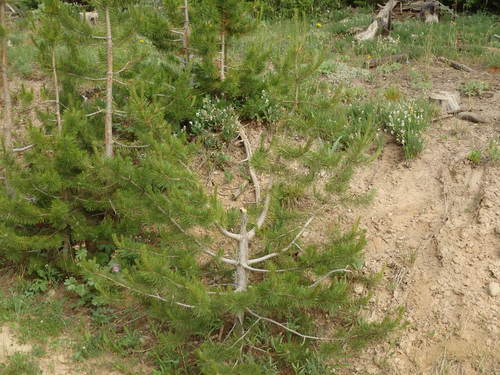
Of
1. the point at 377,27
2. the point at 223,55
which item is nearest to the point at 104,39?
the point at 223,55

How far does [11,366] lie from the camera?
474 centimetres

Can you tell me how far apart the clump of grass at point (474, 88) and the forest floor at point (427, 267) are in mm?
1115

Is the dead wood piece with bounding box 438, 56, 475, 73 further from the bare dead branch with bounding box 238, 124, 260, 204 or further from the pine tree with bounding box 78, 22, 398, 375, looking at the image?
the pine tree with bounding box 78, 22, 398, 375

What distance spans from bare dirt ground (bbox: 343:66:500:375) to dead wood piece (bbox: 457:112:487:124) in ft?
0.31

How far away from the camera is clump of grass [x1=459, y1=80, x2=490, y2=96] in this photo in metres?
7.67

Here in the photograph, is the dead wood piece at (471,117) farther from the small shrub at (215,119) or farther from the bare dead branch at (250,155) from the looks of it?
the small shrub at (215,119)

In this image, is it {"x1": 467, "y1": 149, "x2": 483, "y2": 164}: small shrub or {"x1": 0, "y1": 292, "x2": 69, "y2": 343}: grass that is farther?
{"x1": 467, "y1": 149, "x2": 483, "y2": 164}: small shrub

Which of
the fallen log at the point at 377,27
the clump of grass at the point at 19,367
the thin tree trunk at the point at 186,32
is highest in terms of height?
the thin tree trunk at the point at 186,32

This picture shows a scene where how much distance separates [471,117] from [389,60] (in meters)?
2.49

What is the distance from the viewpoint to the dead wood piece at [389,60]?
9031 millimetres

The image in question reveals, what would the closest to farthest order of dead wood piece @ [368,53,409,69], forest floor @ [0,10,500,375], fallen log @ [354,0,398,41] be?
forest floor @ [0,10,500,375], dead wood piece @ [368,53,409,69], fallen log @ [354,0,398,41]

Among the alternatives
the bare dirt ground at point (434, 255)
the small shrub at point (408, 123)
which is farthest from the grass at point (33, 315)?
the small shrub at point (408, 123)

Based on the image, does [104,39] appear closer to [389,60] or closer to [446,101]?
[446,101]

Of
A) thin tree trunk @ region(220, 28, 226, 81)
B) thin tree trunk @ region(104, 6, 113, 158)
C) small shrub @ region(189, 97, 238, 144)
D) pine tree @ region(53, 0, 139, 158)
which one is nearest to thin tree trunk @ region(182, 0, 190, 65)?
thin tree trunk @ region(220, 28, 226, 81)
